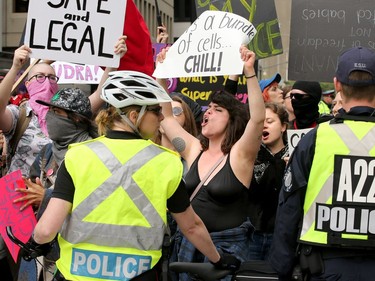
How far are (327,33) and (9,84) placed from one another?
287 cm

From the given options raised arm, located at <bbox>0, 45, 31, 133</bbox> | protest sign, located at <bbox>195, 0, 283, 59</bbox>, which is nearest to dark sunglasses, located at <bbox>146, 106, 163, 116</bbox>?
raised arm, located at <bbox>0, 45, 31, 133</bbox>

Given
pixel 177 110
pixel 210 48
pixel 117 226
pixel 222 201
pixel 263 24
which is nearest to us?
pixel 117 226

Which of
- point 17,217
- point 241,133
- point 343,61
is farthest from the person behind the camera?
point 241,133

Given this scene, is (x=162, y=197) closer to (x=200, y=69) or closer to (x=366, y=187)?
(x=366, y=187)

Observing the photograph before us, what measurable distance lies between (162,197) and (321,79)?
10.9 feet

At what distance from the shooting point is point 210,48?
21.9 ft

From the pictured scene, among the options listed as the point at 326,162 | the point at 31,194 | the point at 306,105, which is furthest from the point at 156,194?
the point at 306,105

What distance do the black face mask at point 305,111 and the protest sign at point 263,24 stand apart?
0.95 metres

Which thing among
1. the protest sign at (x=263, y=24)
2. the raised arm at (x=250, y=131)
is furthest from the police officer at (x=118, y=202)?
the protest sign at (x=263, y=24)

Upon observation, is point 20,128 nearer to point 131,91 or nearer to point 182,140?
point 182,140

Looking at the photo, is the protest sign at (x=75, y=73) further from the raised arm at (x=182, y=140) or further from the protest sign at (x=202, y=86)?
the raised arm at (x=182, y=140)

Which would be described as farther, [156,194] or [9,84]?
[9,84]

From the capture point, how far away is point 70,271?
13.5 ft

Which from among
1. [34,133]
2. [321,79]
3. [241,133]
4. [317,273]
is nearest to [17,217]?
[34,133]
